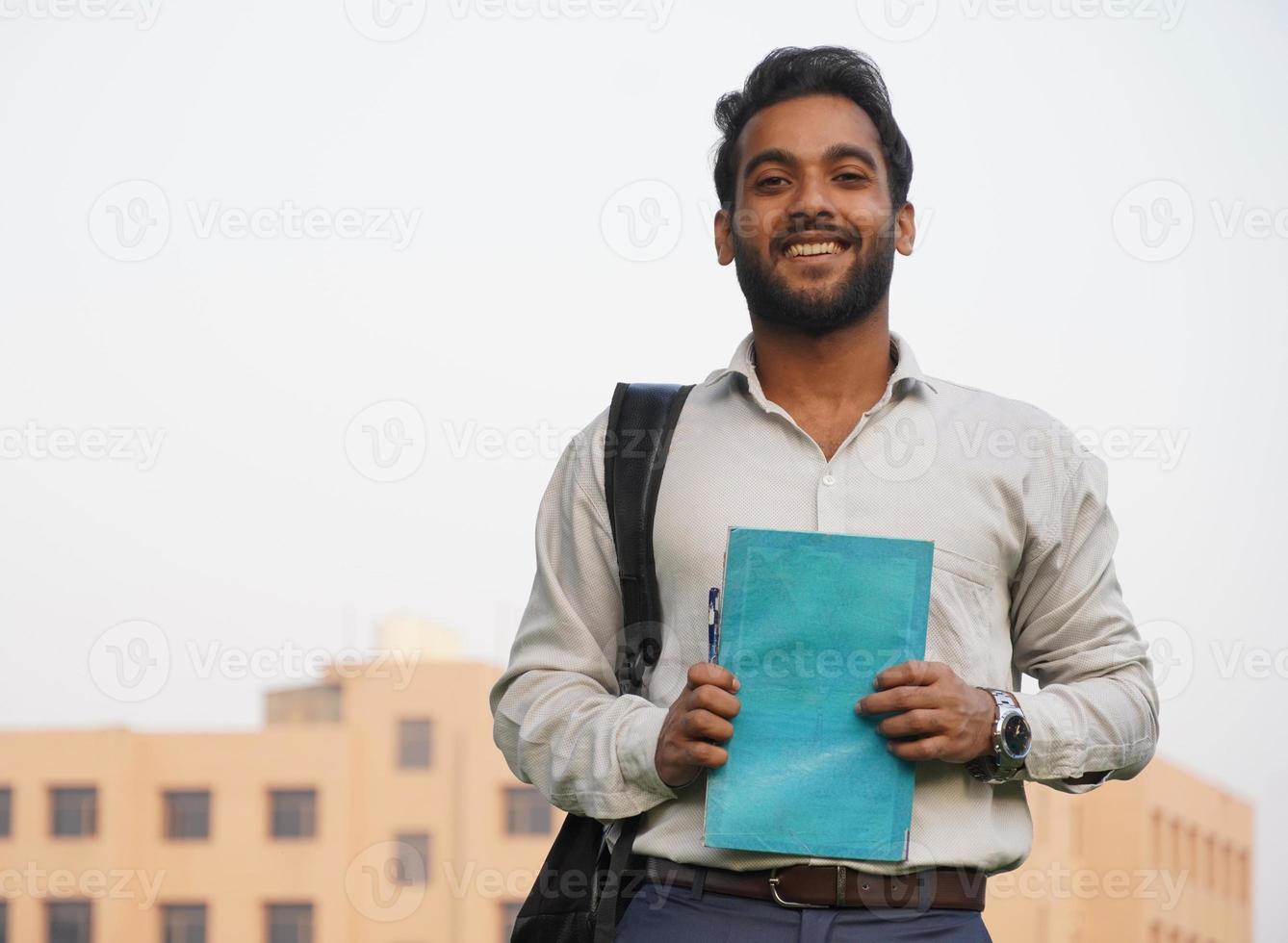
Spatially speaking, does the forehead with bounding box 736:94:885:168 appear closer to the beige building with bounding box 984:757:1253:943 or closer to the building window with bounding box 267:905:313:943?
the building window with bounding box 267:905:313:943

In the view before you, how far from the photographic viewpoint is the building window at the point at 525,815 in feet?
169

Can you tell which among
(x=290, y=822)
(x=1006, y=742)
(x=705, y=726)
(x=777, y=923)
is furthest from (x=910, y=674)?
(x=290, y=822)

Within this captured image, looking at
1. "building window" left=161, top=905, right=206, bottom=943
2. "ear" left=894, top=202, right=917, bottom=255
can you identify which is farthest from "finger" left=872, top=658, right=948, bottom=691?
"building window" left=161, top=905, right=206, bottom=943

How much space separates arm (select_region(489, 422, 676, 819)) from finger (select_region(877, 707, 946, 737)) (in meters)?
0.34

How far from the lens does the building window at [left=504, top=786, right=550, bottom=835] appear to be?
169ft

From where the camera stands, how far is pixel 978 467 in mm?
2504

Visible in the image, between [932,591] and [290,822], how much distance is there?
52.3 metres

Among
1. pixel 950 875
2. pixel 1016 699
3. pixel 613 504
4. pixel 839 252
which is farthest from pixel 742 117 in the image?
pixel 950 875

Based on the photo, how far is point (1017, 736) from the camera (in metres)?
2.27

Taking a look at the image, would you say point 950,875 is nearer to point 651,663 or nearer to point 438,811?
point 651,663

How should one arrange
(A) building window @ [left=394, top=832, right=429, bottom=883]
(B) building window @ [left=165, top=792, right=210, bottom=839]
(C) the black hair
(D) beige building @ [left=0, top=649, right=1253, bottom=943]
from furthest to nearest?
(B) building window @ [left=165, top=792, right=210, bottom=839] < (D) beige building @ [left=0, top=649, right=1253, bottom=943] < (A) building window @ [left=394, top=832, right=429, bottom=883] < (C) the black hair

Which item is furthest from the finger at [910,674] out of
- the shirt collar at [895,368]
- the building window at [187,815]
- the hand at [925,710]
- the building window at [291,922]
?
the building window at [187,815]

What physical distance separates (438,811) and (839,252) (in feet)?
166

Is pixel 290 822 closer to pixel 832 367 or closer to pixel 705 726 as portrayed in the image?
pixel 832 367
